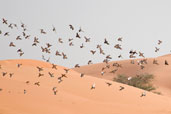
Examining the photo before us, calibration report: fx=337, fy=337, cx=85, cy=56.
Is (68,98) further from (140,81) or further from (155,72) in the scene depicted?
(155,72)

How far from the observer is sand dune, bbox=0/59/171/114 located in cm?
1272

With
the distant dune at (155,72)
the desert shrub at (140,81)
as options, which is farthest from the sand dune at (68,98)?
the distant dune at (155,72)

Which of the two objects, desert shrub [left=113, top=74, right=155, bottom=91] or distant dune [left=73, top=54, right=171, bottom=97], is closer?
desert shrub [left=113, top=74, right=155, bottom=91]

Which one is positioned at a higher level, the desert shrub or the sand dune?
the desert shrub

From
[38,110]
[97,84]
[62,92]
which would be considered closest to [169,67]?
[97,84]

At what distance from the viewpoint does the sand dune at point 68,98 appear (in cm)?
1272

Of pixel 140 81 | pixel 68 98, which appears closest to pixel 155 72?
pixel 140 81

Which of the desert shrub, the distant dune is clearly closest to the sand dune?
the desert shrub

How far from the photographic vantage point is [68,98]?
49.1ft

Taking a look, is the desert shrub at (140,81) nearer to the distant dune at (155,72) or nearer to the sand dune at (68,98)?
the distant dune at (155,72)

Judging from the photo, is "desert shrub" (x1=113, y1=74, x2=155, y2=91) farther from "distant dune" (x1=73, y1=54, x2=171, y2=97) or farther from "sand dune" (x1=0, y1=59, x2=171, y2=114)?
"sand dune" (x1=0, y1=59, x2=171, y2=114)

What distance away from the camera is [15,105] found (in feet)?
40.5

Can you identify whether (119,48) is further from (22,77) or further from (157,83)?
(157,83)

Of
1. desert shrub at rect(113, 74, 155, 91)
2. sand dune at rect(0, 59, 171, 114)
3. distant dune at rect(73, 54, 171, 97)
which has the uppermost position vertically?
distant dune at rect(73, 54, 171, 97)
